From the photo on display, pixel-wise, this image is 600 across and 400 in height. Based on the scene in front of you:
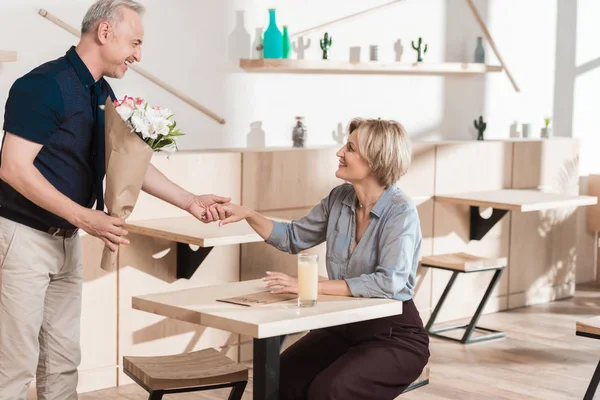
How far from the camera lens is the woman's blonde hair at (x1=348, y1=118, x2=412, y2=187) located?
3156 mm

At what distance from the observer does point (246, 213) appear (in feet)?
10.7

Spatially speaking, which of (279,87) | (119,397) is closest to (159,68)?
(279,87)

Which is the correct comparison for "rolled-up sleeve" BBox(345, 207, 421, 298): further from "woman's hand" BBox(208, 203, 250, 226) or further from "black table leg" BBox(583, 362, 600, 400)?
"black table leg" BBox(583, 362, 600, 400)

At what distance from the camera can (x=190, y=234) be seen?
13.5ft

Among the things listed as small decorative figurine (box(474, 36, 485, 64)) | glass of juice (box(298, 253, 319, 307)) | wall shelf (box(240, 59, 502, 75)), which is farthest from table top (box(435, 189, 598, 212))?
glass of juice (box(298, 253, 319, 307))

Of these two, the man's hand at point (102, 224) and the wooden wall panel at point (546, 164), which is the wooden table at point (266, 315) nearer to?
the man's hand at point (102, 224)

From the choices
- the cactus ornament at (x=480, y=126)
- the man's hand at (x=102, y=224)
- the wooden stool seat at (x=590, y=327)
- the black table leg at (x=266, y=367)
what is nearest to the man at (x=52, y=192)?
the man's hand at (x=102, y=224)

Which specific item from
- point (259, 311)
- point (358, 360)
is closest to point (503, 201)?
point (358, 360)

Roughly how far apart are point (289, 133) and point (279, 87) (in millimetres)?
256

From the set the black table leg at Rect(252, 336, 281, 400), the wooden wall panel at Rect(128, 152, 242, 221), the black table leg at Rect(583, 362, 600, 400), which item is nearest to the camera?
the black table leg at Rect(252, 336, 281, 400)

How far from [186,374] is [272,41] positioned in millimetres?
2433

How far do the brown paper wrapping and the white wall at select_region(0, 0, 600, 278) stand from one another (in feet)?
5.29

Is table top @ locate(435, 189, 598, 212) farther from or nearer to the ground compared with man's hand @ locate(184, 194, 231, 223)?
nearer to the ground

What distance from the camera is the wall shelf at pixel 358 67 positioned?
16.4ft
